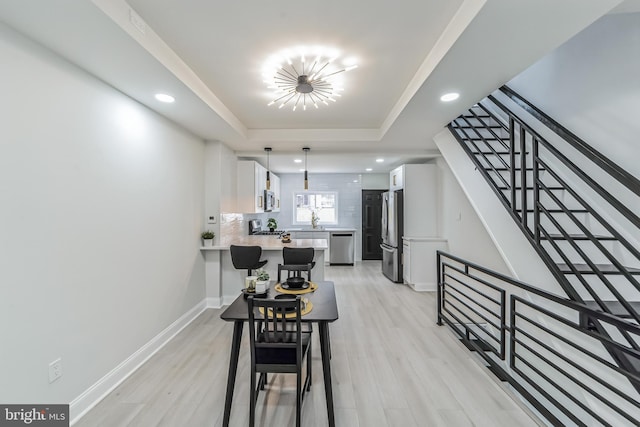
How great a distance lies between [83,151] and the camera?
2.04 m

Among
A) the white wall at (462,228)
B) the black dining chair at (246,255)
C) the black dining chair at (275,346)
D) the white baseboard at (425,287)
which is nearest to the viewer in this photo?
the black dining chair at (275,346)

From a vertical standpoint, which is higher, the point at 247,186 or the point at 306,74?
the point at 306,74

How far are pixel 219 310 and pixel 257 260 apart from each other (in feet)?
3.54

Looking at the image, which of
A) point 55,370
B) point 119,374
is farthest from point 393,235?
point 55,370

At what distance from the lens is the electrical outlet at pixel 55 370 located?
5.91ft

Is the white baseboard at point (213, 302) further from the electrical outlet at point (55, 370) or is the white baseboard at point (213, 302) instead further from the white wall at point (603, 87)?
the white wall at point (603, 87)

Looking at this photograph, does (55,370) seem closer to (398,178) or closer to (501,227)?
(501,227)

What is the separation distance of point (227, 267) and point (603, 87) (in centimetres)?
470

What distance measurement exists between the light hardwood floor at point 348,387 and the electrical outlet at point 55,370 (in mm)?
395

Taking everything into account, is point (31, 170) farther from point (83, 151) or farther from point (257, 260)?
point (257, 260)

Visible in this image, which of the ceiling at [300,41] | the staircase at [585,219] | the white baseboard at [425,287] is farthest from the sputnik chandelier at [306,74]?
the white baseboard at [425,287]

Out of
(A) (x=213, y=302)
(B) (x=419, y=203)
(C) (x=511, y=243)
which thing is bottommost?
(A) (x=213, y=302)

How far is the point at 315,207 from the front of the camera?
802 cm

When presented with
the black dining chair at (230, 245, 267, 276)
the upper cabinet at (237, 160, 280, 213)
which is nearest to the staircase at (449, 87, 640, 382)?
the black dining chair at (230, 245, 267, 276)
